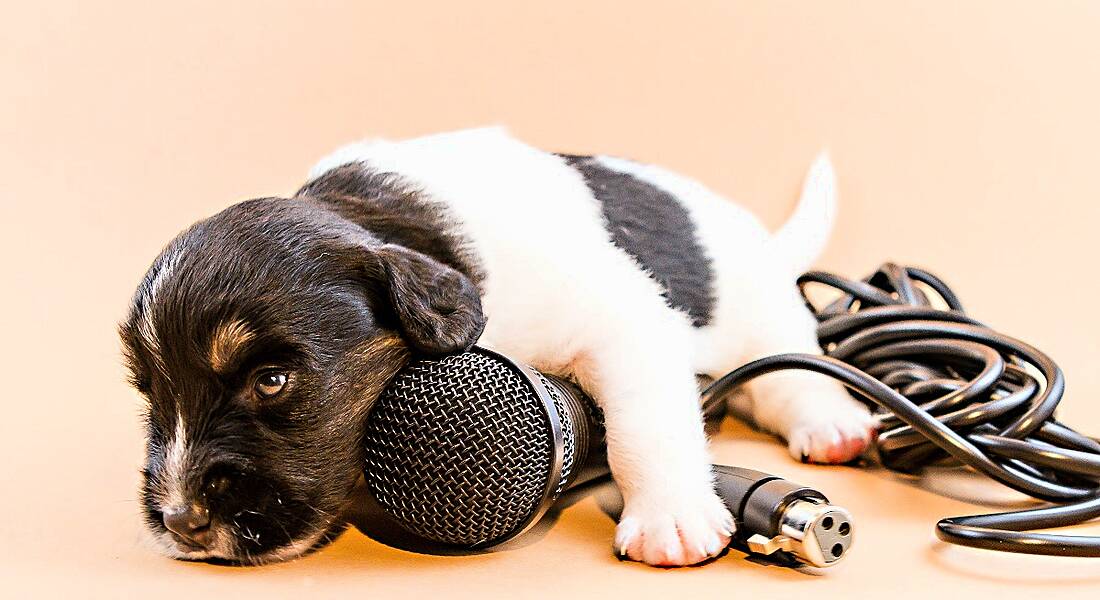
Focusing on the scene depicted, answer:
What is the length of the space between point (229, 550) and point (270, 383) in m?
0.34

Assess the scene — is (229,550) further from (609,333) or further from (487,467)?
(609,333)

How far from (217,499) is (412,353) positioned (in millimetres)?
494

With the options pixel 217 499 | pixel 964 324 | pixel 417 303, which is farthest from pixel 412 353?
pixel 964 324

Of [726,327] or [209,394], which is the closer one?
[209,394]

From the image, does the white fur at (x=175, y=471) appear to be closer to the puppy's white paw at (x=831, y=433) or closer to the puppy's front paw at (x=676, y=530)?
the puppy's front paw at (x=676, y=530)

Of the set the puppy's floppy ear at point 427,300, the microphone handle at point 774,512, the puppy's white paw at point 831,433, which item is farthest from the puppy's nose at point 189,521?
the puppy's white paw at point 831,433

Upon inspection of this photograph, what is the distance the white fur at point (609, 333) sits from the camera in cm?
255

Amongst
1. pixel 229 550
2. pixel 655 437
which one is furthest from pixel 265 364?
pixel 655 437

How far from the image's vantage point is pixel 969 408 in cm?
282

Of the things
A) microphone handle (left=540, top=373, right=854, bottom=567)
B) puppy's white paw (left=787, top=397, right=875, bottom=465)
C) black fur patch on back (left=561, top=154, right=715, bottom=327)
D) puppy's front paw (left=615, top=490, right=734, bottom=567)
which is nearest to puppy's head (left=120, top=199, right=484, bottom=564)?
microphone handle (left=540, top=373, right=854, bottom=567)

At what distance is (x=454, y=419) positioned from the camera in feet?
7.53

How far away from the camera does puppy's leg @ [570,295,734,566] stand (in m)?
2.46

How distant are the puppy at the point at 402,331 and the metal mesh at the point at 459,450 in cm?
7

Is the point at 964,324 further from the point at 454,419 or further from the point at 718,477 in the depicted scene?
the point at 454,419
